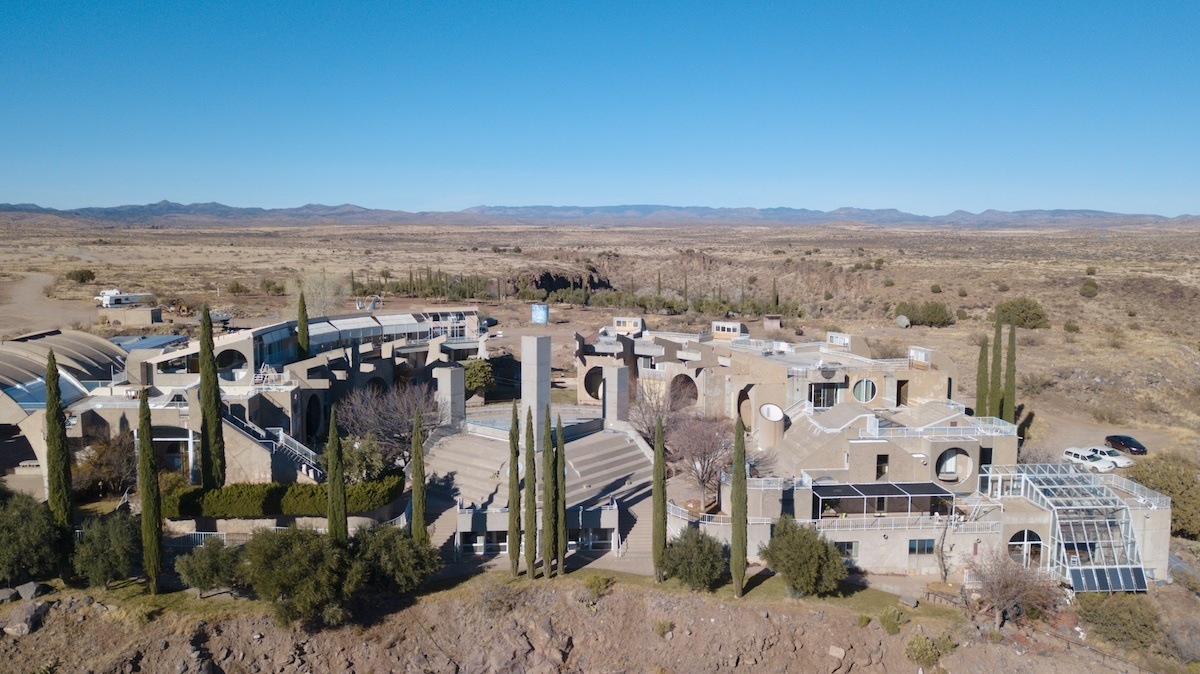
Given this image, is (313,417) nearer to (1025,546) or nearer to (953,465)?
(953,465)

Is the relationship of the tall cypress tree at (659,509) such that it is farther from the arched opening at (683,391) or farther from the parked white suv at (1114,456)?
the parked white suv at (1114,456)

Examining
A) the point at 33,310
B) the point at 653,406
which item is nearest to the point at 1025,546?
the point at 653,406

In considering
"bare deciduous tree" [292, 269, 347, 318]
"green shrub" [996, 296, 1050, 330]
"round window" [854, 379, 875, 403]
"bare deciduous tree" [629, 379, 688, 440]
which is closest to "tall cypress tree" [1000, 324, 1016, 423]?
"round window" [854, 379, 875, 403]

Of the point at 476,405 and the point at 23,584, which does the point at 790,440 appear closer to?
the point at 476,405

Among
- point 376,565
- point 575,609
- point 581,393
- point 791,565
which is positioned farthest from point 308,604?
point 581,393

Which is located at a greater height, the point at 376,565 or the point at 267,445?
the point at 267,445

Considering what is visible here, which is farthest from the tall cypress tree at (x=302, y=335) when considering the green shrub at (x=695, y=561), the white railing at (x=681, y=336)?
the green shrub at (x=695, y=561)

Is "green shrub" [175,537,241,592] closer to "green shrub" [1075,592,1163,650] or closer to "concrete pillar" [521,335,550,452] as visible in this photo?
"concrete pillar" [521,335,550,452]
